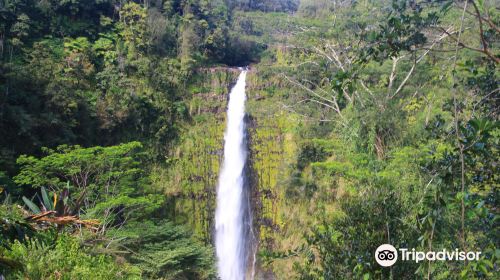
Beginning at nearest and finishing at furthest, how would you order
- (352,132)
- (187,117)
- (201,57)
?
1. (352,132)
2. (187,117)
3. (201,57)

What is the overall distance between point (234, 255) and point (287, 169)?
3.32m

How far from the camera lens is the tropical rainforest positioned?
266 cm

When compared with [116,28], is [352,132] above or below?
below

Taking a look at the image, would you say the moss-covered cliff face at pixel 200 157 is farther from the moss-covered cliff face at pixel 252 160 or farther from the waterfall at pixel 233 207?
the waterfall at pixel 233 207

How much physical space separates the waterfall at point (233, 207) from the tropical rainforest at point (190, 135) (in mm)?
315

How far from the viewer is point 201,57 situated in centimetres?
1658

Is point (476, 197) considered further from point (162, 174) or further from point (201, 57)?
point (201, 57)

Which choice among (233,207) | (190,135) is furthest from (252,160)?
(190,135)

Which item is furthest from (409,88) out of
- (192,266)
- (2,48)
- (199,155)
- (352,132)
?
(2,48)

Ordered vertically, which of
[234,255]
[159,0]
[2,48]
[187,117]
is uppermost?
[159,0]

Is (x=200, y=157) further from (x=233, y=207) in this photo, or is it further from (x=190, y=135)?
(x=233, y=207)

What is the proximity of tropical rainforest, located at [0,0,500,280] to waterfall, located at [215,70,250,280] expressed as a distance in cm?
32

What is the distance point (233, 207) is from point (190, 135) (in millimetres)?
3275

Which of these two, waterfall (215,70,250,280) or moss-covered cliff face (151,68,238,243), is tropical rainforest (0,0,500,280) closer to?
moss-covered cliff face (151,68,238,243)
